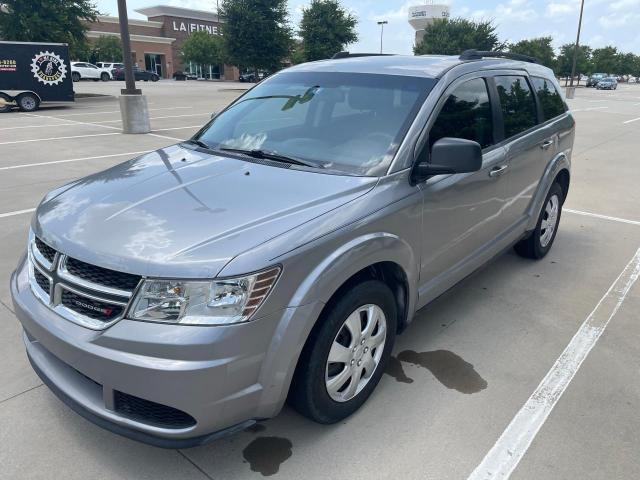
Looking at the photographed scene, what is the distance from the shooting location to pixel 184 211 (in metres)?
2.37

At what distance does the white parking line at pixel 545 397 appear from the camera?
2410 millimetres

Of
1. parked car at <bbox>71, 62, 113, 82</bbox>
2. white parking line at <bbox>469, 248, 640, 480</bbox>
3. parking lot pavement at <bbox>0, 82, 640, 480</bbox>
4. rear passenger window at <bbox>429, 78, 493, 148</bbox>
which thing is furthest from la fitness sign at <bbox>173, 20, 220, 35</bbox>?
white parking line at <bbox>469, 248, 640, 480</bbox>

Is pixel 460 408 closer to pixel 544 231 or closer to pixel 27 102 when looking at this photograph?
pixel 544 231

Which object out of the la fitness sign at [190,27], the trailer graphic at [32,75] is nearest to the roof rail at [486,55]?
the trailer graphic at [32,75]

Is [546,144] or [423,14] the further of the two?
[423,14]

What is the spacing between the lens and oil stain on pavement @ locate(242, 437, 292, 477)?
2.37 meters

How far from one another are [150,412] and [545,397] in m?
2.15

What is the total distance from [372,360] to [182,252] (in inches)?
48.8

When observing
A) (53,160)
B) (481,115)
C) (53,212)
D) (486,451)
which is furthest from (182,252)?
(53,160)

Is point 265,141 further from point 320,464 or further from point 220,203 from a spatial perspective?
point 320,464

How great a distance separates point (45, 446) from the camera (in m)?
2.47

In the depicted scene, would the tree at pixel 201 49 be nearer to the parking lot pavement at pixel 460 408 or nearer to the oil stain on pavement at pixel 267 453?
the parking lot pavement at pixel 460 408

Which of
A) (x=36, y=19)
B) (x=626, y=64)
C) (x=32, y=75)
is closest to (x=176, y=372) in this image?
(x=32, y=75)

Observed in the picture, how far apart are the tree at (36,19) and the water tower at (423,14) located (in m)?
67.1
